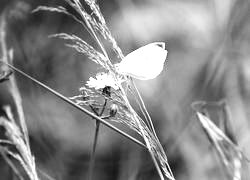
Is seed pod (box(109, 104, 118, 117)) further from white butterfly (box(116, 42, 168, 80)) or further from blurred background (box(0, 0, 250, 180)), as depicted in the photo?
blurred background (box(0, 0, 250, 180))

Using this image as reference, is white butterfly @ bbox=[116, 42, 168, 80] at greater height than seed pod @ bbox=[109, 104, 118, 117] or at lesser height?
greater

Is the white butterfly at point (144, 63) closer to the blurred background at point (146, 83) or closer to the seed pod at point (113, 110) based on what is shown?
the seed pod at point (113, 110)

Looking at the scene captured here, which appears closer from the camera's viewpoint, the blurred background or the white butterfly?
the white butterfly

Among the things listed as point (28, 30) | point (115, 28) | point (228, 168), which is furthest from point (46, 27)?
point (228, 168)

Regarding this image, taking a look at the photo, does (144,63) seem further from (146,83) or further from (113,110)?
(146,83)

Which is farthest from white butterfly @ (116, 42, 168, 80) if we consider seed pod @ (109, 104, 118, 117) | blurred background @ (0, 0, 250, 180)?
blurred background @ (0, 0, 250, 180)

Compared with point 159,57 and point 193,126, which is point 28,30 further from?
point 159,57
